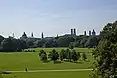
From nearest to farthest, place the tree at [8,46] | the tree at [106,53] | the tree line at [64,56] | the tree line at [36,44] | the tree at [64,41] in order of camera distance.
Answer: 1. the tree at [106,53]
2. the tree line at [64,56]
3. the tree at [8,46]
4. the tree line at [36,44]
5. the tree at [64,41]

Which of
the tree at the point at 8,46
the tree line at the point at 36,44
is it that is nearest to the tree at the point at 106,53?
the tree line at the point at 36,44

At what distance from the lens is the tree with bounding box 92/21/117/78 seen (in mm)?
20312

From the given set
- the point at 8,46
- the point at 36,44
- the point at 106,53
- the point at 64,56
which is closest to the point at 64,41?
the point at 36,44

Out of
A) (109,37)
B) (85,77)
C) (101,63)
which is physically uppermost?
(109,37)

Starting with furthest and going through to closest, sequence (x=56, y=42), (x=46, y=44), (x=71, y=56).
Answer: (x=56, y=42)
(x=46, y=44)
(x=71, y=56)

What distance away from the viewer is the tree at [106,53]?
20312 mm

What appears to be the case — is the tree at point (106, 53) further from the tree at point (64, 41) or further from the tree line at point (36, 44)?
the tree at point (64, 41)

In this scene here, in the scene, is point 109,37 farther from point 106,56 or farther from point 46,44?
point 46,44

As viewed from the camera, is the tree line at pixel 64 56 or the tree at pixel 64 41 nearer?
the tree line at pixel 64 56

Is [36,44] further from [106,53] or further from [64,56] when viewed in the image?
[106,53]

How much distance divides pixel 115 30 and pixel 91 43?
129458 millimetres

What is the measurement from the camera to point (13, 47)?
13988 centimetres

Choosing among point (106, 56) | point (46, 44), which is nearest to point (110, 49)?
point (106, 56)

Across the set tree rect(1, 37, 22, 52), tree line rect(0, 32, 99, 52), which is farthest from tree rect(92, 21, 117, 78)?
tree rect(1, 37, 22, 52)
